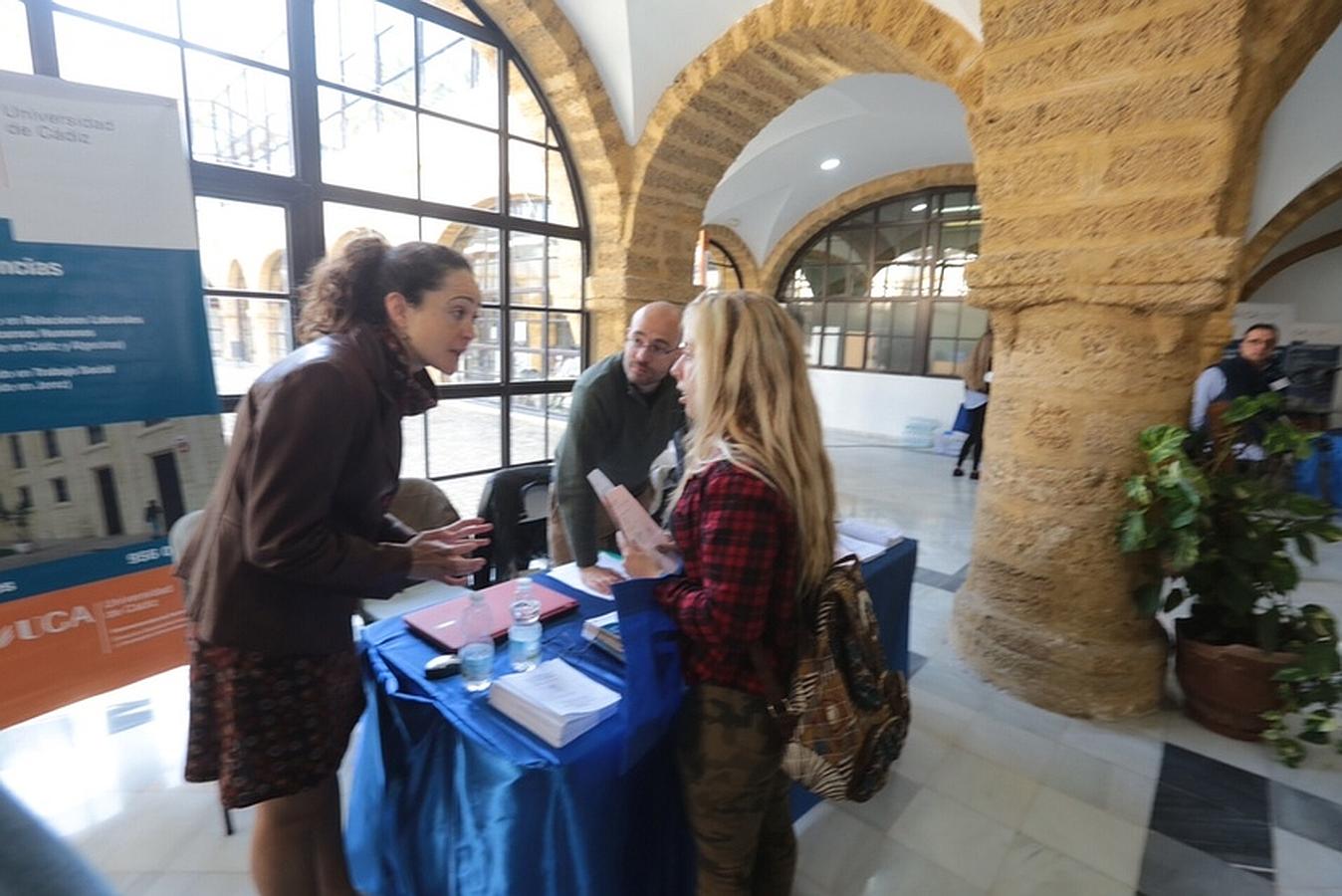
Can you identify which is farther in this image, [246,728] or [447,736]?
[447,736]

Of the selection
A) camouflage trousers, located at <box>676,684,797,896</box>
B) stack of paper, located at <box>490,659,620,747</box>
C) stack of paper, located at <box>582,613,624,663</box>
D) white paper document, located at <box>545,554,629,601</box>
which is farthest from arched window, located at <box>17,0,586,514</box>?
camouflage trousers, located at <box>676,684,797,896</box>

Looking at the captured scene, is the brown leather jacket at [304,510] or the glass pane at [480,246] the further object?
the glass pane at [480,246]

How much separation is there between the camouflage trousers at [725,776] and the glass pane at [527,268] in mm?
3869

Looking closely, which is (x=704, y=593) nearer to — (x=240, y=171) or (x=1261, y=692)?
(x=1261, y=692)

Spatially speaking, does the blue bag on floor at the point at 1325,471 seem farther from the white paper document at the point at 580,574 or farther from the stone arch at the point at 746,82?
the white paper document at the point at 580,574

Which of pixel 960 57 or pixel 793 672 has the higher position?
pixel 960 57

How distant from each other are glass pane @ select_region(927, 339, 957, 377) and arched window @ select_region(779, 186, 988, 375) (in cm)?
1

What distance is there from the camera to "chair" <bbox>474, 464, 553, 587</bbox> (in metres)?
2.97

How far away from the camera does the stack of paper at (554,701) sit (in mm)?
1187

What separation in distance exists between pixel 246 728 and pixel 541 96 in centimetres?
446

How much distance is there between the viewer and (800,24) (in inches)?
141

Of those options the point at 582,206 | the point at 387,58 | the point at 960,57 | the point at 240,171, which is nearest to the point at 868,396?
the point at 582,206

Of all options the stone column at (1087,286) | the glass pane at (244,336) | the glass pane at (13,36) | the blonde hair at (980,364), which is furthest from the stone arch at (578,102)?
the blonde hair at (980,364)

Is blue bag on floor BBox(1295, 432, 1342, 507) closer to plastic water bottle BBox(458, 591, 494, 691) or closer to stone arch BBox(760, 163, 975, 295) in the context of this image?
stone arch BBox(760, 163, 975, 295)
